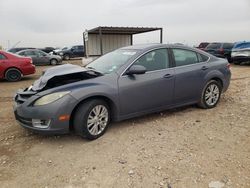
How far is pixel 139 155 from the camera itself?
3.62m

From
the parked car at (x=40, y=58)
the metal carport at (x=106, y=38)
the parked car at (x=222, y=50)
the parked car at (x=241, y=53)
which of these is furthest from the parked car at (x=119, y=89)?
the parked car at (x=40, y=58)

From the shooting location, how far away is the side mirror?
440 cm

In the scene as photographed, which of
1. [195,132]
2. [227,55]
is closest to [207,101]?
[195,132]

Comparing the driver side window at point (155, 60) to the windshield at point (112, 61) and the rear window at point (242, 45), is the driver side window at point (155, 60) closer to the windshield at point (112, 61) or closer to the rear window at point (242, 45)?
the windshield at point (112, 61)

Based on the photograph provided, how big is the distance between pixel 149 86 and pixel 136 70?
0.43 m

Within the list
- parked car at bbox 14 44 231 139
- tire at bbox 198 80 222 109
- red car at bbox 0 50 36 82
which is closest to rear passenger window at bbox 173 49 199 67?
→ parked car at bbox 14 44 231 139

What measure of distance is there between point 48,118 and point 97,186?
53.4 inches

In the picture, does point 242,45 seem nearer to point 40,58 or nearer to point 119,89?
point 119,89

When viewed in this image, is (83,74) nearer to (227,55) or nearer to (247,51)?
(247,51)

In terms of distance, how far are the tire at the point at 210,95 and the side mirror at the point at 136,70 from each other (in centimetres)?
177

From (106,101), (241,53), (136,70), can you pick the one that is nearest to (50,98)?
(106,101)

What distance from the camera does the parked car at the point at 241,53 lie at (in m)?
15.2

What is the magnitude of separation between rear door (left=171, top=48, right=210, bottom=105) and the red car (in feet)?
24.8

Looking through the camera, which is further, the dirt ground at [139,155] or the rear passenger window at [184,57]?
the rear passenger window at [184,57]
